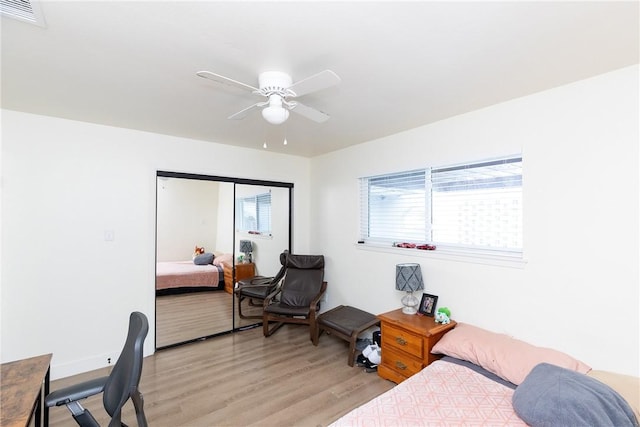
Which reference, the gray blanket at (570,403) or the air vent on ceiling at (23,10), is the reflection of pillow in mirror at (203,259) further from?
the gray blanket at (570,403)

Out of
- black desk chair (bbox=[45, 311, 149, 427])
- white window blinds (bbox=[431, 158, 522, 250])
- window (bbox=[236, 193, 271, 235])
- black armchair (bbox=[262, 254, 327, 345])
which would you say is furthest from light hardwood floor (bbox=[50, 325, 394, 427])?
white window blinds (bbox=[431, 158, 522, 250])

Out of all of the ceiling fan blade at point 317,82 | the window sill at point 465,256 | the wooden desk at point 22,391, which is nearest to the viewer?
the wooden desk at point 22,391

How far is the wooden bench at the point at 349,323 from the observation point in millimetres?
3049

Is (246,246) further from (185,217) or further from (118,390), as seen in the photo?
(118,390)

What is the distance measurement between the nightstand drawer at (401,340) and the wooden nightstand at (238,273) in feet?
6.73

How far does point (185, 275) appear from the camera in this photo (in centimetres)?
361

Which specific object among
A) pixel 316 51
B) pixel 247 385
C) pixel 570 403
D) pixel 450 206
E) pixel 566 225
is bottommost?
pixel 247 385

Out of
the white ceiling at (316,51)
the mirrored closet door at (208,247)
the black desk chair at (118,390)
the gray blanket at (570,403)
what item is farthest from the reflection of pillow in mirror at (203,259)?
the gray blanket at (570,403)

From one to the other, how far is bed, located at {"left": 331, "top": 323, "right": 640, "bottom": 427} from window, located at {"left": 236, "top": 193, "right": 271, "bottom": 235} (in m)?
2.76

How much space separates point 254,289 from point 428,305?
7.72ft

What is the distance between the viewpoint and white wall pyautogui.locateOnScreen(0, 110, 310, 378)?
2641 mm

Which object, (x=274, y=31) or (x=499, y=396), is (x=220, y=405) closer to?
(x=499, y=396)

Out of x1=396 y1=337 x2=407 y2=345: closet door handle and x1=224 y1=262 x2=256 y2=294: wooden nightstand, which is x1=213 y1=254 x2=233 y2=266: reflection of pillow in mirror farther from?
x1=396 y1=337 x2=407 y2=345: closet door handle

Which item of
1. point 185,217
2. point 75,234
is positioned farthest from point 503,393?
point 75,234
